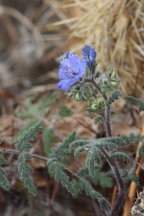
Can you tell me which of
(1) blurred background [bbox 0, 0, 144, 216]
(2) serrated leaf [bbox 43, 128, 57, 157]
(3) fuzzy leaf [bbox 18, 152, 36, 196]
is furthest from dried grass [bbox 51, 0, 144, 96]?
(3) fuzzy leaf [bbox 18, 152, 36, 196]

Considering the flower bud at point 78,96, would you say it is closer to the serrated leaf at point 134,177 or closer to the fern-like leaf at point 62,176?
the fern-like leaf at point 62,176

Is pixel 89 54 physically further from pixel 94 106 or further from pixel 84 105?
pixel 84 105

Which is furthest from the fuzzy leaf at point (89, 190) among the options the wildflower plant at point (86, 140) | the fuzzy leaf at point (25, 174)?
the fuzzy leaf at point (25, 174)

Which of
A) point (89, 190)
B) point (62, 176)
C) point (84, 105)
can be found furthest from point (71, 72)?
point (84, 105)

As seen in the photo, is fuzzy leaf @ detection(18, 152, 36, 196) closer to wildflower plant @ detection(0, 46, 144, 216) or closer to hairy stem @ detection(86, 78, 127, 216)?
wildflower plant @ detection(0, 46, 144, 216)

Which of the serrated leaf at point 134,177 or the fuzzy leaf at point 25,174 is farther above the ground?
the fuzzy leaf at point 25,174

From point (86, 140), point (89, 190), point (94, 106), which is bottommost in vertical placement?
point (89, 190)

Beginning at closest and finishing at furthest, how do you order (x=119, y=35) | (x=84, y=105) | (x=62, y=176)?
(x=62, y=176), (x=119, y=35), (x=84, y=105)
